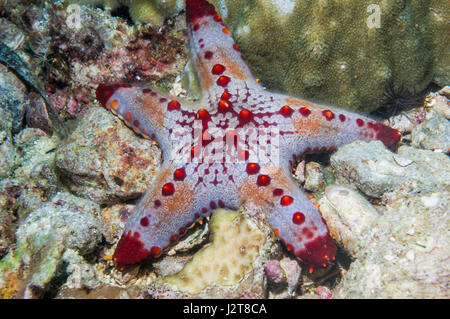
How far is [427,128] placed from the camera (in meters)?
4.26

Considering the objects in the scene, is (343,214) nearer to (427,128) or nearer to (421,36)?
(427,128)

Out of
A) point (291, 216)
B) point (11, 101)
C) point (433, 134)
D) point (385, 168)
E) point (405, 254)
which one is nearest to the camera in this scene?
point (405, 254)

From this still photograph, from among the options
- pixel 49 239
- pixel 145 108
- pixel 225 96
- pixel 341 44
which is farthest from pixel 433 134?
pixel 49 239

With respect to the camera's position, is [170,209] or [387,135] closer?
[170,209]

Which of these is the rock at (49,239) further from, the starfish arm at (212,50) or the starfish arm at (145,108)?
the starfish arm at (212,50)

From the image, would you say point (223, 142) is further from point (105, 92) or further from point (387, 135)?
point (387, 135)

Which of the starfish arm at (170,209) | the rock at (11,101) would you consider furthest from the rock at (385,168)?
the rock at (11,101)

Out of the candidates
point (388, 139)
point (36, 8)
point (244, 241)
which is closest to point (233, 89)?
point (244, 241)

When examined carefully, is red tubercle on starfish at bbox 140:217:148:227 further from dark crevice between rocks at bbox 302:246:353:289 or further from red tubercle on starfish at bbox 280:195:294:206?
dark crevice between rocks at bbox 302:246:353:289

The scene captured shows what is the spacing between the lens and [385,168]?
357 cm

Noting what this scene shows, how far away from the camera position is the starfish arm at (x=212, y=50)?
385 cm

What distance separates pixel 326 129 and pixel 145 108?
7.96 ft

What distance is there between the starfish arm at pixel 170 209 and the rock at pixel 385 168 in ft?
5.47
